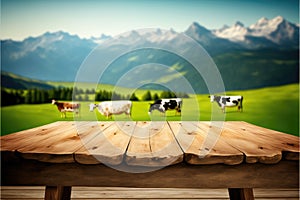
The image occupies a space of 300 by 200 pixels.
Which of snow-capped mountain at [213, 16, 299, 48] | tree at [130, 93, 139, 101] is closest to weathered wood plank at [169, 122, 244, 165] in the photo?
tree at [130, 93, 139, 101]

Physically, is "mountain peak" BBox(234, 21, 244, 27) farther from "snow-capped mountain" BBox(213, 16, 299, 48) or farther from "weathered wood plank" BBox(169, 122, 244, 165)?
"weathered wood plank" BBox(169, 122, 244, 165)

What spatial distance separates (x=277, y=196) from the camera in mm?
1844

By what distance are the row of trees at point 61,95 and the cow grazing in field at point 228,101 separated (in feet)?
0.98

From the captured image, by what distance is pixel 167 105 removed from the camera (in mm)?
2492

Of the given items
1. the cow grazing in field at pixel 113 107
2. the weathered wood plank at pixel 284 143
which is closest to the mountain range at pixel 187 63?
the cow grazing in field at pixel 113 107

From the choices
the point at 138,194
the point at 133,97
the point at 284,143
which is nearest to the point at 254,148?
the point at 284,143

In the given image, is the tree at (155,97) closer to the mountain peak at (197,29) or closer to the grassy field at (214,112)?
the grassy field at (214,112)

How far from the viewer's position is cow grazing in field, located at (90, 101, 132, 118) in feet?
7.97

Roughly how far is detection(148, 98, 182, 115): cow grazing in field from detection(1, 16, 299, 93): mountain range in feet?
0.70

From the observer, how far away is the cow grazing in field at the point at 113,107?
243cm

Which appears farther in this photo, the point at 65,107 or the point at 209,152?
the point at 65,107

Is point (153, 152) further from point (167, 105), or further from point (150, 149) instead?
point (167, 105)

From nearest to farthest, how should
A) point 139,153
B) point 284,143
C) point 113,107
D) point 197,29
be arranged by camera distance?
point 139,153 → point 284,143 → point 113,107 → point 197,29

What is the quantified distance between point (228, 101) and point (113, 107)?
Answer: 112 cm
